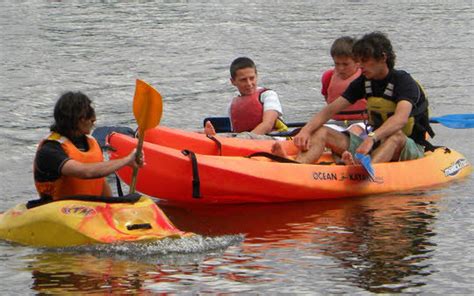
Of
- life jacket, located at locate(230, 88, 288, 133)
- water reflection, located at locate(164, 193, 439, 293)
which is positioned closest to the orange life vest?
life jacket, located at locate(230, 88, 288, 133)

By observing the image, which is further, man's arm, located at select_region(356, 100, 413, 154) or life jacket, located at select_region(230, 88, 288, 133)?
life jacket, located at select_region(230, 88, 288, 133)

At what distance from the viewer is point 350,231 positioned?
7980 mm

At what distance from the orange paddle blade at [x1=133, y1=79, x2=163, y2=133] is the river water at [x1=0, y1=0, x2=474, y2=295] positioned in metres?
0.76

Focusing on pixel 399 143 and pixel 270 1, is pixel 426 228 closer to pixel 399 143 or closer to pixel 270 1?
pixel 399 143

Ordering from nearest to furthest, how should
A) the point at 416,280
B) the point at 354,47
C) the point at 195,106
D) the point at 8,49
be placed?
1. the point at 416,280
2. the point at 354,47
3. the point at 195,106
4. the point at 8,49

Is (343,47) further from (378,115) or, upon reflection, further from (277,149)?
(277,149)

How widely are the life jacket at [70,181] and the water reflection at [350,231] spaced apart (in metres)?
1.02

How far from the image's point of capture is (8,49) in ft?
63.8

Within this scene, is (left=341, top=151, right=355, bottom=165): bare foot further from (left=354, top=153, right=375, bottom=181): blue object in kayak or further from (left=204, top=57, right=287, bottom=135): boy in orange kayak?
(left=204, top=57, right=287, bottom=135): boy in orange kayak

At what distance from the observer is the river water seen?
6812 millimetres

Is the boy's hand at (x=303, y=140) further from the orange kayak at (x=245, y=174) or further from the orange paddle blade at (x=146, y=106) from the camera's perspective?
the orange paddle blade at (x=146, y=106)

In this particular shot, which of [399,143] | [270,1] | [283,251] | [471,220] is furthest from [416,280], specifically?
[270,1]

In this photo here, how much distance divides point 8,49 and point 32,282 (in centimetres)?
1312

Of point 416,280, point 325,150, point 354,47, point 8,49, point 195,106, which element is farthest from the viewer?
point 8,49
